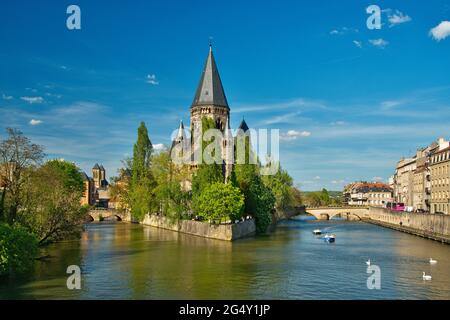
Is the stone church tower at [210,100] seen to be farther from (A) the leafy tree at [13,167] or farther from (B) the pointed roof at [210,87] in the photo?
(A) the leafy tree at [13,167]

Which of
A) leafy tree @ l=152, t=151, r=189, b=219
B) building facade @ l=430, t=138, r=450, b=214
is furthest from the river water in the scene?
building facade @ l=430, t=138, r=450, b=214

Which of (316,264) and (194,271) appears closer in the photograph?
(194,271)

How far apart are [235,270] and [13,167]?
2263 centimetres

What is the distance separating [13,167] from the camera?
45.2m

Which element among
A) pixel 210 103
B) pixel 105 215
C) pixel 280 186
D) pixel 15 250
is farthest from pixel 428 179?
pixel 15 250

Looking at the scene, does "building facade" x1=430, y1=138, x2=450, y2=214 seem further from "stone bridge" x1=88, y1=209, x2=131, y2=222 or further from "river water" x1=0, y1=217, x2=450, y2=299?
"stone bridge" x1=88, y1=209, x2=131, y2=222

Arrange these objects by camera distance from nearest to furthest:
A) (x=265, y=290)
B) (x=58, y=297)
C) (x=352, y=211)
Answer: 1. (x=58, y=297)
2. (x=265, y=290)
3. (x=352, y=211)

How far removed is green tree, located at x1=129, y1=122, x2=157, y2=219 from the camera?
291 feet

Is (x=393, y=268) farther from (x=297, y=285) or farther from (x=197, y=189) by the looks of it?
(x=197, y=189)

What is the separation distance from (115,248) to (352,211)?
83574 mm

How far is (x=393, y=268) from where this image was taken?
137ft

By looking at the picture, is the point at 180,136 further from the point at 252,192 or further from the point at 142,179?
the point at 252,192

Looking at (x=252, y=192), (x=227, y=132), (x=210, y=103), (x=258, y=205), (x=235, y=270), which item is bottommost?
(x=235, y=270)
